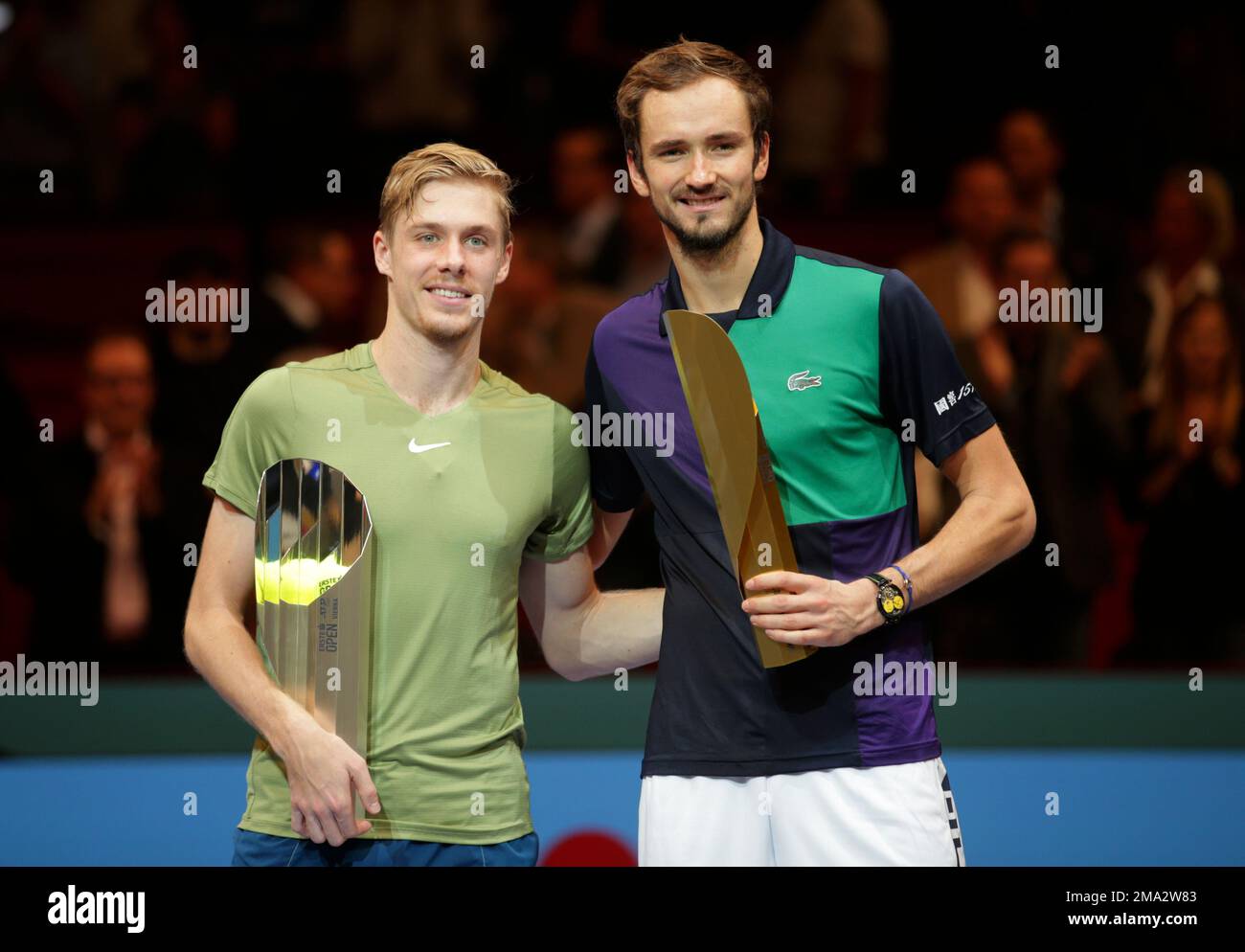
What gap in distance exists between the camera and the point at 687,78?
2961 millimetres

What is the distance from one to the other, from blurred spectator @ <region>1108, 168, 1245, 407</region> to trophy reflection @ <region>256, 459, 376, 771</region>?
413cm

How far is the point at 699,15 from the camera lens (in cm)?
772

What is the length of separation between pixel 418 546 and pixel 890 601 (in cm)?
84

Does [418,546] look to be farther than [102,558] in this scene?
No

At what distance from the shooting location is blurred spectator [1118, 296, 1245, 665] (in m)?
5.80

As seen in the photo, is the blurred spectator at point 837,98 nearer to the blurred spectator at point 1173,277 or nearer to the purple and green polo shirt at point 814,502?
the blurred spectator at point 1173,277

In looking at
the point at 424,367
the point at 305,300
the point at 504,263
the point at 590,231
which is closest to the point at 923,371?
the point at 504,263

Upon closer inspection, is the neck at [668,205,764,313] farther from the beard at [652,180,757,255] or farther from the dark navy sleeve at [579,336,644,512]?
the dark navy sleeve at [579,336,644,512]

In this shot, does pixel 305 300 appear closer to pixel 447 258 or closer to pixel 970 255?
pixel 970 255

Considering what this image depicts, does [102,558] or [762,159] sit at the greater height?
[762,159]

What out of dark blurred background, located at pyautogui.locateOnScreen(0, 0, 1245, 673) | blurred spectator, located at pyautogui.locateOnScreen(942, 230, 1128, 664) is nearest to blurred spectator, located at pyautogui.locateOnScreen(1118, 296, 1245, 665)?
dark blurred background, located at pyautogui.locateOnScreen(0, 0, 1245, 673)

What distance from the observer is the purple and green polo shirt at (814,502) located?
9.33 ft

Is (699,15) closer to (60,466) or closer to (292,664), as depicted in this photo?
(60,466)

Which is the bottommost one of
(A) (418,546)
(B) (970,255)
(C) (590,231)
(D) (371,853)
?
(D) (371,853)
